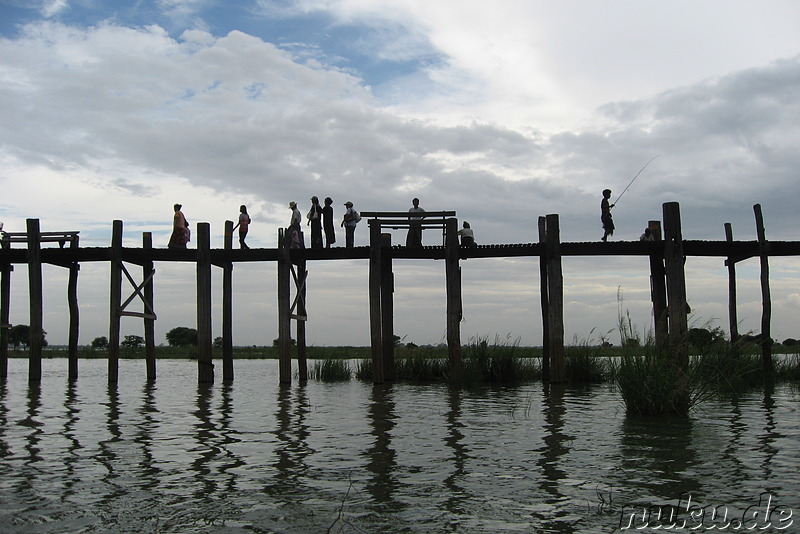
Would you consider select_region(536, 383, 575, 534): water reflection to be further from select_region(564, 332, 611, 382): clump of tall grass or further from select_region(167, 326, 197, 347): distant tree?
select_region(167, 326, 197, 347): distant tree

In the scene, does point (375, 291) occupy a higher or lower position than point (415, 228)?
lower

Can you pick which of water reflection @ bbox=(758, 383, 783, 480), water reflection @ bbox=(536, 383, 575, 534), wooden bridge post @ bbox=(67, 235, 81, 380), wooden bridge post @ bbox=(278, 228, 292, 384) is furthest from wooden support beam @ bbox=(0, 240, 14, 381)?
water reflection @ bbox=(758, 383, 783, 480)

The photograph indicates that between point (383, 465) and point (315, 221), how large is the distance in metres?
12.4

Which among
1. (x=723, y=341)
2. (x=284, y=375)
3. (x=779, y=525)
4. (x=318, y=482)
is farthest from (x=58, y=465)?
(x=284, y=375)

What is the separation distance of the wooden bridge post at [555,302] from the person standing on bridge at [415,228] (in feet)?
10.5

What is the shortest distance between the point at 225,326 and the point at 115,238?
12.4 ft

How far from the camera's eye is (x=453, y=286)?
62.1ft

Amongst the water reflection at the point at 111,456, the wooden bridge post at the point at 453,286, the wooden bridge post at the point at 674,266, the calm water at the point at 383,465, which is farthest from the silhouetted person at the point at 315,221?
the wooden bridge post at the point at 674,266

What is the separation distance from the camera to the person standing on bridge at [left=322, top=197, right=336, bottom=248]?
20297 millimetres

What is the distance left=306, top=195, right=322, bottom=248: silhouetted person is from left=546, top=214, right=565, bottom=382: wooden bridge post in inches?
235

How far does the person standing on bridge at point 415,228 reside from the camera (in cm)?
1934

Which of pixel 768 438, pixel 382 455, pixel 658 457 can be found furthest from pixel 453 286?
pixel 658 457

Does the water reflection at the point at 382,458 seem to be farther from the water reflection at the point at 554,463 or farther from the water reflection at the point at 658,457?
the water reflection at the point at 658,457

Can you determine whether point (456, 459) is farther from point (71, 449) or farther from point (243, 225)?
point (243, 225)
